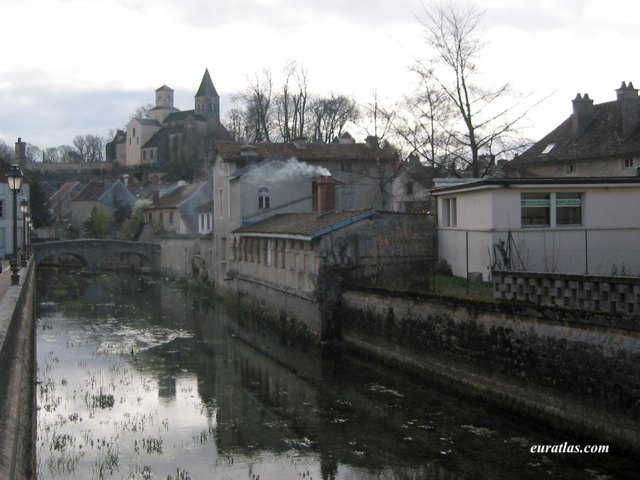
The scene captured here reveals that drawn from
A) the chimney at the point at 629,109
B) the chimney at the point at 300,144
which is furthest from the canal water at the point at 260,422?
the chimney at the point at 629,109

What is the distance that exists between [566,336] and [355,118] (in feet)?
154

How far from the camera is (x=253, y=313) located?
30.8 m

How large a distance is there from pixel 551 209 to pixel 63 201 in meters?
79.2

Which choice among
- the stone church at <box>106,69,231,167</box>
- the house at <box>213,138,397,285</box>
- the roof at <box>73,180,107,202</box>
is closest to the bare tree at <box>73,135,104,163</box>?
the stone church at <box>106,69,231,167</box>

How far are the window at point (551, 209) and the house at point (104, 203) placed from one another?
5840cm

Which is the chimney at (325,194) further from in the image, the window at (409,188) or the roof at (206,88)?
the roof at (206,88)

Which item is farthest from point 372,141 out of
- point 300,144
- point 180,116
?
point 180,116

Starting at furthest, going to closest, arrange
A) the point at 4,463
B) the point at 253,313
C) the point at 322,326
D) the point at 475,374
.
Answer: the point at 253,313
the point at 322,326
the point at 475,374
the point at 4,463

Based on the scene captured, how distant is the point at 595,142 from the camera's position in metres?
36.7

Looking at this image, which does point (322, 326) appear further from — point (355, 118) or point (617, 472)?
point (355, 118)

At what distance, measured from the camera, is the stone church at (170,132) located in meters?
102

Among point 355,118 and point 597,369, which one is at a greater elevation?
point 355,118

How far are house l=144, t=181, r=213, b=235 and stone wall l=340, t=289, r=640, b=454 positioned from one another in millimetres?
36932

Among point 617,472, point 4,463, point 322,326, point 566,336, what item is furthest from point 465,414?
Answer: point 4,463
